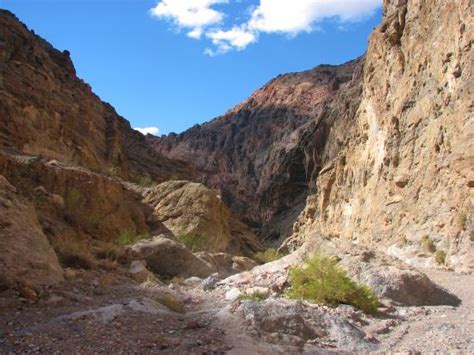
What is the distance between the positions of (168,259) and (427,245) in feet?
30.2

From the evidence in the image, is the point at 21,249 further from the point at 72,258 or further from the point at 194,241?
the point at 194,241

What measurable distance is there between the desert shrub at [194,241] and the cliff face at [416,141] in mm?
6624

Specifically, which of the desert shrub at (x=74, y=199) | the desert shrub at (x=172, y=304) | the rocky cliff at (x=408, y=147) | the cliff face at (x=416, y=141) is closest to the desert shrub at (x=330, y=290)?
the desert shrub at (x=172, y=304)

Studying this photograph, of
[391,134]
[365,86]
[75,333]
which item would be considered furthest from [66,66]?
[75,333]

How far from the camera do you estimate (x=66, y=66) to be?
5016cm

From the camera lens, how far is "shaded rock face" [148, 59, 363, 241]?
227ft

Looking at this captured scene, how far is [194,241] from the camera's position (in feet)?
65.4

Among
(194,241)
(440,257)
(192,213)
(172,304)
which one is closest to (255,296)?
(172,304)

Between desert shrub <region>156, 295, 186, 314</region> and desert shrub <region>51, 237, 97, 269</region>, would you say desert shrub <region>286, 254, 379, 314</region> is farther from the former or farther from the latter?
desert shrub <region>51, 237, 97, 269</region>

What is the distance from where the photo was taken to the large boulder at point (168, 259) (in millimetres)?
12281

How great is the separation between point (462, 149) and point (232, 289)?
37.0 feet


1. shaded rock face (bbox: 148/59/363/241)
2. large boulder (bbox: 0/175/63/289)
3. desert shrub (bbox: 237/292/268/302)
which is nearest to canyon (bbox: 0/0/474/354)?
large boulder (bbox: 0/175/63/289)

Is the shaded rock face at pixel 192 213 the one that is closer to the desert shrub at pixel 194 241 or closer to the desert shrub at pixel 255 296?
the desert shrub at pixel 194 241

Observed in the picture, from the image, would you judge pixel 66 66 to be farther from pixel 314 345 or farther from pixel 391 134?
pixel 314 345
